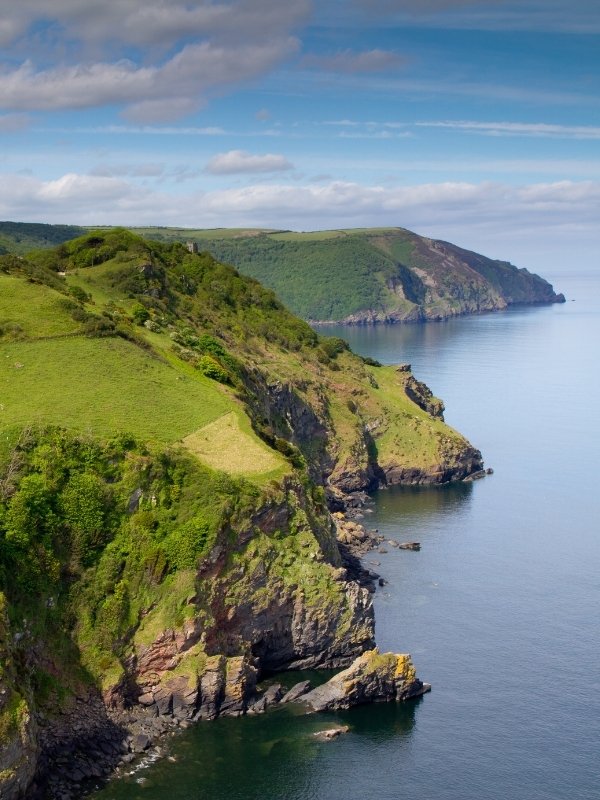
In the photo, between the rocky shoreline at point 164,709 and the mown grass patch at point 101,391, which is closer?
the rocky shoreline at point 164,709

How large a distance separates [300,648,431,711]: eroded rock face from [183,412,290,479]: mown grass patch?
18.7 m

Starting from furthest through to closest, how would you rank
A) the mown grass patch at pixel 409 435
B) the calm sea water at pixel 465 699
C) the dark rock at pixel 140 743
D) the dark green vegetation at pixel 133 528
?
the mown grass patch at pixel 409 435
the dark green vegetation at pixel 133 528
the dark rock at pixel 140 743
the calm sea water at pixel 465 699

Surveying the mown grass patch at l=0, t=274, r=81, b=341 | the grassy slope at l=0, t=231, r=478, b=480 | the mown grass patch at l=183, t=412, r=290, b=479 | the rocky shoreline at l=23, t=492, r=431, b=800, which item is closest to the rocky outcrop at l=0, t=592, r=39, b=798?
the rocky shoreline at l=23, t=492, r=431, b=800

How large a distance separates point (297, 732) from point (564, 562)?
49.2 metres

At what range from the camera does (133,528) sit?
77.9 metres

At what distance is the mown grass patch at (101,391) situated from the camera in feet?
276

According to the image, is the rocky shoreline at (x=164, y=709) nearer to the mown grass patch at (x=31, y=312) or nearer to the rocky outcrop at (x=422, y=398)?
the mown grass patch at (x=31, y=312)

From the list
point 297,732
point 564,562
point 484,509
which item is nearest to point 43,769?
point 297,732

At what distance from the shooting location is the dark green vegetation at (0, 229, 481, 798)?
7162 cm

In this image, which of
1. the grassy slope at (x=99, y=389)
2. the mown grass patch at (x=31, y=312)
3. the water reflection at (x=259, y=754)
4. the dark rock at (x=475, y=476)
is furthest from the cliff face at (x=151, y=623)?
the dark rock at (x=475, y=476)

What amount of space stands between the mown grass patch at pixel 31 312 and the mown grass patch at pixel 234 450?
22.2m

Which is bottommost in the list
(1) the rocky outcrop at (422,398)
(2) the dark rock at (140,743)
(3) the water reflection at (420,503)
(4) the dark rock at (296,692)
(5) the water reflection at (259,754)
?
(5) the water reflection at (259,754)

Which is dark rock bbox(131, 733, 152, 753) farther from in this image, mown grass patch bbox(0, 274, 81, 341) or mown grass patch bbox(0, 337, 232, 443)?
mown grass patch bbox(0, 274, 81, 341)

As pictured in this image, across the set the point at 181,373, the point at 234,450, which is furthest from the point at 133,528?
the point at 181,373
